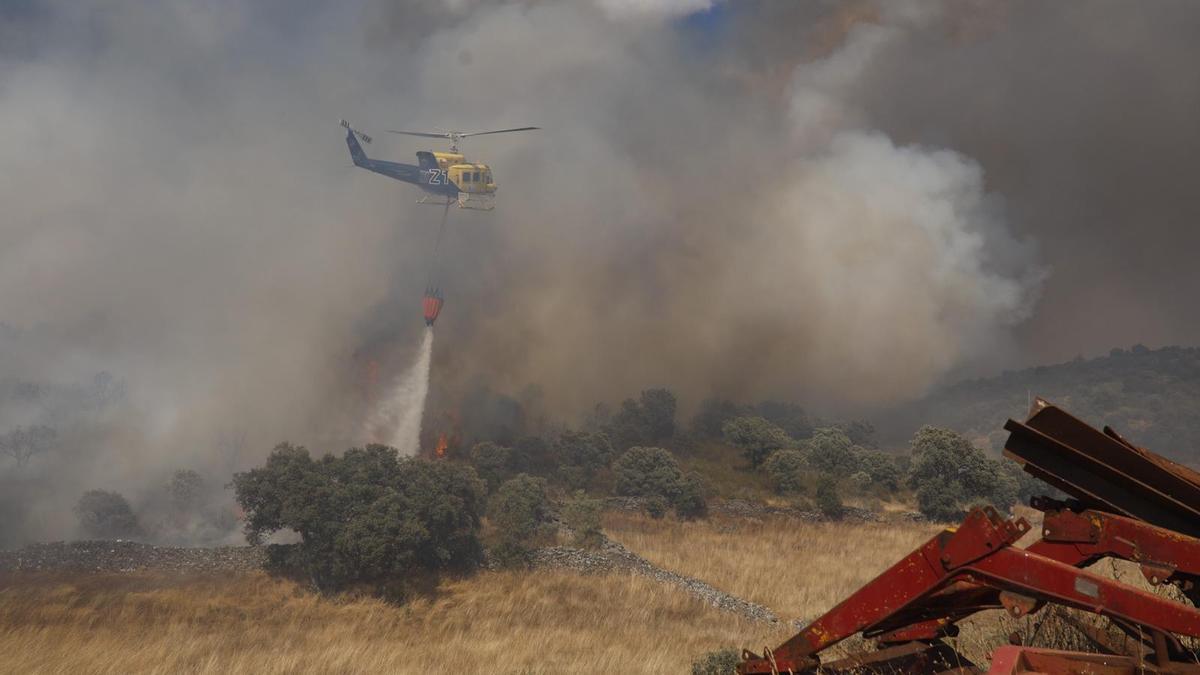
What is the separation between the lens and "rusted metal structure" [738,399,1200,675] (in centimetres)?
441

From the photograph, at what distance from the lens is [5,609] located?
66.8ft

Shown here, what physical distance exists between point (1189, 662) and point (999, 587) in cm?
248

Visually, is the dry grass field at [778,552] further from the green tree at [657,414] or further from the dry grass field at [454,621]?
the green tree at [657,414]

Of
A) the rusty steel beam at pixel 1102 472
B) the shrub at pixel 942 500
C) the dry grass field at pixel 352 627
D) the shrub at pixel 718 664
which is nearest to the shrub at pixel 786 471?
the shrub at pixel 942 500

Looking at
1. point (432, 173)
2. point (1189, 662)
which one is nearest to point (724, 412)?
point (432, 173)

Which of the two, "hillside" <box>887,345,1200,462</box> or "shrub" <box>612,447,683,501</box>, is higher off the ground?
"hillside" <box>887,345,1200,462</box>

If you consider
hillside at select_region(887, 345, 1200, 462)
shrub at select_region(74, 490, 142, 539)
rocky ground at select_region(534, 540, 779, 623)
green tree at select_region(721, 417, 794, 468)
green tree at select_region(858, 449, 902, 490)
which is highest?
hillside at select_region(887, 345, 1200, 462)

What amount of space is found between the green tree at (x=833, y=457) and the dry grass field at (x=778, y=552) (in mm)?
15583

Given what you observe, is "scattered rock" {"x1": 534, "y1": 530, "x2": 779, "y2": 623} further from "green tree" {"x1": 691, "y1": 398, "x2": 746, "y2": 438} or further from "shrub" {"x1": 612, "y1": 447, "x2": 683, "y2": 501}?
"green tree" {"x1": 691, "y1": 398, "x2": 746, "y2": 438}

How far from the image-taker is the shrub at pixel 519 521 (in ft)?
91.6

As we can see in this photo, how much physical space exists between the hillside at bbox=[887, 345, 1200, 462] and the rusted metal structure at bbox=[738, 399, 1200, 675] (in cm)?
11980

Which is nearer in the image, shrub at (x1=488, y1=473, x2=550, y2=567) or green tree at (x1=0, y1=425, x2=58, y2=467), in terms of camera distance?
shrub at (x1=488, y1=473, x2=550, y2=567)

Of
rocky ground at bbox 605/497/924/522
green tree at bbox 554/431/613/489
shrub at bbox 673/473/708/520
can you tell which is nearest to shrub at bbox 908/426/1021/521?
rocky ground at bbox 605/497/924/522

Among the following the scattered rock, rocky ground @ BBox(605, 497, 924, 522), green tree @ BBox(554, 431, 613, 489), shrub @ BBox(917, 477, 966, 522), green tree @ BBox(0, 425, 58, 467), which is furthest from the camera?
green tree @ BBox(0, 425, 58, 467)
